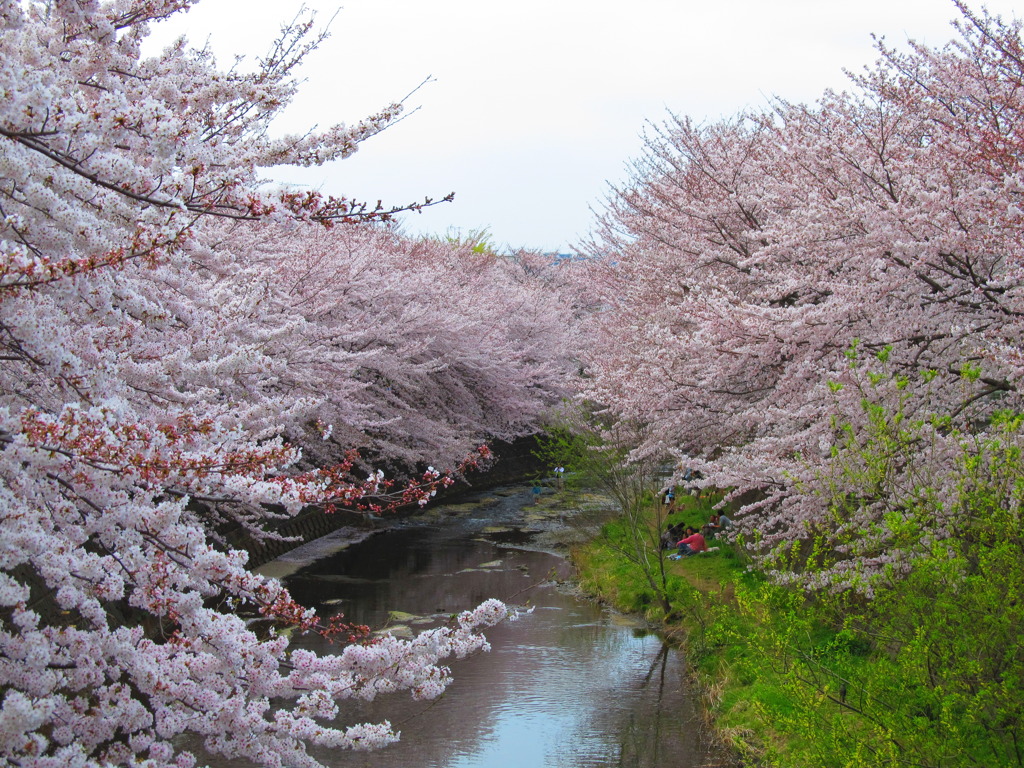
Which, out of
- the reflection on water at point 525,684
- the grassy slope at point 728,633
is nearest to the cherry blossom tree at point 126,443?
the grassy slope at point 728,633

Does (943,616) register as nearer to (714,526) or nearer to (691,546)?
(691,546)

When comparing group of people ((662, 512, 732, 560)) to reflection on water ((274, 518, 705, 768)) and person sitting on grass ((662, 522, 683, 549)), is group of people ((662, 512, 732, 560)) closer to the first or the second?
person sitting on grass ((662, 522, 683, 549))

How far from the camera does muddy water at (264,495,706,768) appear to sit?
8.24 metres

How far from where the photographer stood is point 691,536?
48.5ft

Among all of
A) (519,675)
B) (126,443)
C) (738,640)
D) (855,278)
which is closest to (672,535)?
(738,640)

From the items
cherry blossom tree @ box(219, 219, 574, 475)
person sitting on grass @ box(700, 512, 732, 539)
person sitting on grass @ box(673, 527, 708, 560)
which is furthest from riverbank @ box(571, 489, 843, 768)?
cherry blossom tree @ box(219, 219, 574, 475)

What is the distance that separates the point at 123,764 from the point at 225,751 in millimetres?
415

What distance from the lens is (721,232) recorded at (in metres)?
11.6

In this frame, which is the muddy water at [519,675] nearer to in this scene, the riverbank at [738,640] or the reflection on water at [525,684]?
the reflection on water at [525,684]

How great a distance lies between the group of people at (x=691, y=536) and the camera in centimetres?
1432

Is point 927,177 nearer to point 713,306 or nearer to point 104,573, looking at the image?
point 713,306

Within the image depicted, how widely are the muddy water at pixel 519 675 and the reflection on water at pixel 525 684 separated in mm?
15

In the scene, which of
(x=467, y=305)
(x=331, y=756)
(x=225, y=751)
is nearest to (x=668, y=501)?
(x=467, y=305)

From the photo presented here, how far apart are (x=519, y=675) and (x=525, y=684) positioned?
296 millimetres
